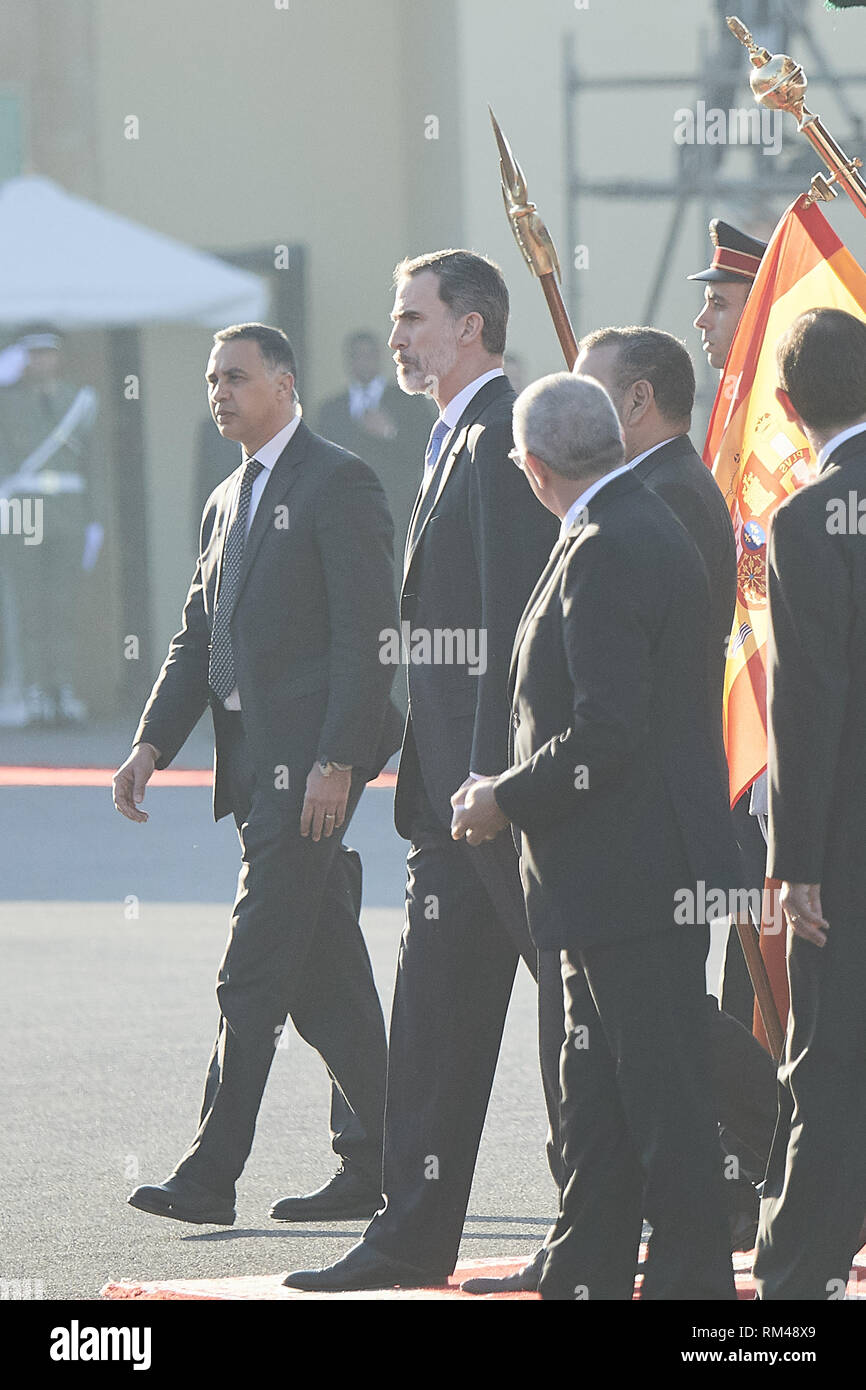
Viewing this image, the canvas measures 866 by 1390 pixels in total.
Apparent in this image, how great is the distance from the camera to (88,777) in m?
14.0

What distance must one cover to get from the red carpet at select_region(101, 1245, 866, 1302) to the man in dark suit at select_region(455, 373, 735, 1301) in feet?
1.63

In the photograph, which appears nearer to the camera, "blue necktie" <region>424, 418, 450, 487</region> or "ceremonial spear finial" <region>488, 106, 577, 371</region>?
"blue necktie" <region>424, 418, 450, 487</region>

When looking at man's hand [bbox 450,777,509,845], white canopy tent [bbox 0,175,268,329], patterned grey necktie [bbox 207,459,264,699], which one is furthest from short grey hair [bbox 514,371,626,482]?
white canopy tent [bbox 0,175,268,329]

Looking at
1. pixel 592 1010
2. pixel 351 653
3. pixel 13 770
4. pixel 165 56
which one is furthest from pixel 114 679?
pixel 592 1010

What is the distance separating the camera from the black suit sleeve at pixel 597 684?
12.8 feet

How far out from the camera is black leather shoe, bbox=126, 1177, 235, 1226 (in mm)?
5129

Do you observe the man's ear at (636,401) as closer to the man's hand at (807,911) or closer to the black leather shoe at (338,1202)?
the man's hand at (807,911)

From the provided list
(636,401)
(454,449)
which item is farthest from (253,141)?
(636,401)

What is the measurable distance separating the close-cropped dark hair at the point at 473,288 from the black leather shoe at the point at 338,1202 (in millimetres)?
1892

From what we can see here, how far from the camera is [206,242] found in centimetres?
1661

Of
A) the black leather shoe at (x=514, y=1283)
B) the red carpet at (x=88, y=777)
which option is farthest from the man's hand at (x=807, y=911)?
the red carpet at (x=88, y=777)

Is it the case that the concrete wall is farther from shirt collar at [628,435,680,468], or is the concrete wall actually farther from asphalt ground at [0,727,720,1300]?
shirt collar at [628,435,680,468]
